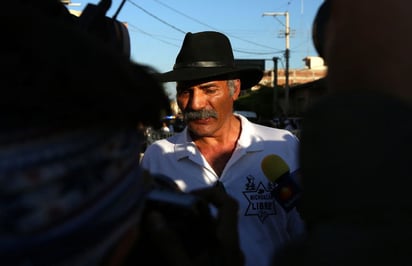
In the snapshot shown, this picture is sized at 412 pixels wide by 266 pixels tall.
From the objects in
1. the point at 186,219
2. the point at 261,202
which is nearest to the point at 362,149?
the point at 186,219

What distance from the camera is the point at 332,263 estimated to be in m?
0.78

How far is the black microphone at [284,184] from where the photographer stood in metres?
2.16

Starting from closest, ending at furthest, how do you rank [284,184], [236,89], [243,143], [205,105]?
[284,184]
[243,143]
[205,105]
[236,89]

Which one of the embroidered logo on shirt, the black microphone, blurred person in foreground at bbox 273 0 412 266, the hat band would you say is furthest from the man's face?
blurred person in foreground at bbox 273 0 412 266

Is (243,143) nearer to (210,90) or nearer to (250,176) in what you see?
(250,176)

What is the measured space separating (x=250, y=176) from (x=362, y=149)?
2.00 metres

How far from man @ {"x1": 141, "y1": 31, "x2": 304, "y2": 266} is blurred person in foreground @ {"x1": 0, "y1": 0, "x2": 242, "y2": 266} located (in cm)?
152

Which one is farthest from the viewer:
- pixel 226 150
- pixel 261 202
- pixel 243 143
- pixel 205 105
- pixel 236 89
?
pixel 236 89

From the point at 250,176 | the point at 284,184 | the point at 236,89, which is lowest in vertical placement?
the point at 250,176

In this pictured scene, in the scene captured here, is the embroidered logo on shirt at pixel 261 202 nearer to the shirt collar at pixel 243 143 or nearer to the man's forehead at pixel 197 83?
the shirt collar at pixel 243 143

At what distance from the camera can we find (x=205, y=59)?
3.25 m

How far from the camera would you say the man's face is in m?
A: 3.12

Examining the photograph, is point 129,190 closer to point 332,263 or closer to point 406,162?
point 332,263

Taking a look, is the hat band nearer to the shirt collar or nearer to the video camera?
the shirt collar
